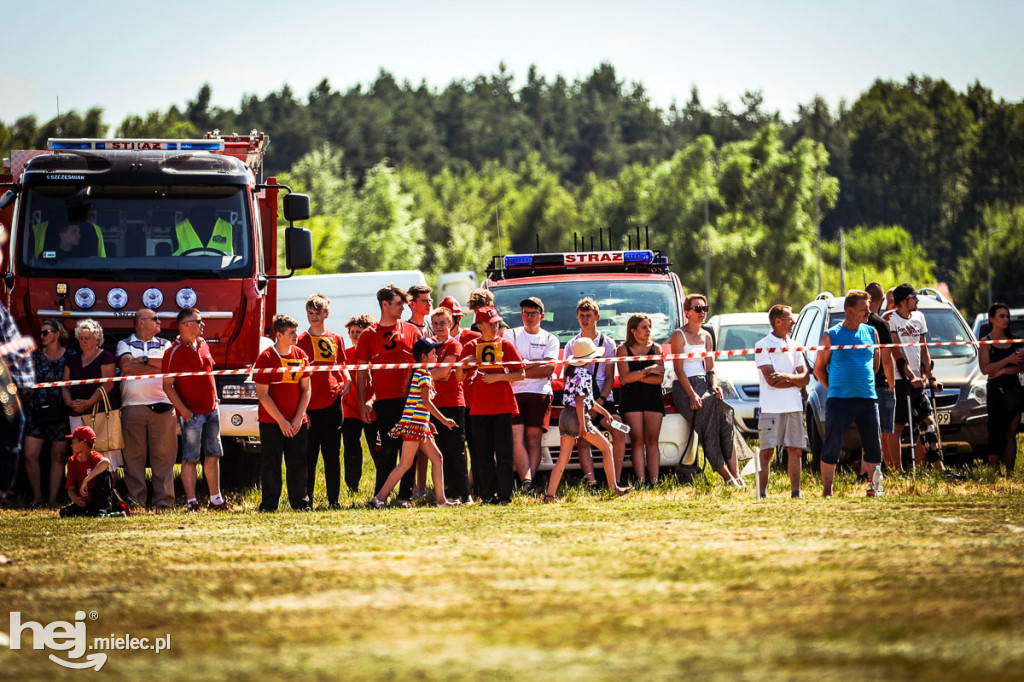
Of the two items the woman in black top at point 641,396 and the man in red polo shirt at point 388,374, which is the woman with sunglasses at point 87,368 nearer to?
the man in red polo shirt at point 388,374

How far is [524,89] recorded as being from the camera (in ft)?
537

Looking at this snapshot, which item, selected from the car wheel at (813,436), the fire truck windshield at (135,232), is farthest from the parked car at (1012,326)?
the fire truck windshield at (135,232)

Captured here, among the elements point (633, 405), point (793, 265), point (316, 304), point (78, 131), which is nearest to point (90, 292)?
point (316, 304)

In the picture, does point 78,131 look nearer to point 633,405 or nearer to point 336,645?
point 633,405

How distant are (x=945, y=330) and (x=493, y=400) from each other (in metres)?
6.40

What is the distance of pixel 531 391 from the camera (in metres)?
12.9

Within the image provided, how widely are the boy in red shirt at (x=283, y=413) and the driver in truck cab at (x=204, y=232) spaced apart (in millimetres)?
2497

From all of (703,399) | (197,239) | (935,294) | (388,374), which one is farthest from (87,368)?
(935,294)

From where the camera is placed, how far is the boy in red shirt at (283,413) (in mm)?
12031

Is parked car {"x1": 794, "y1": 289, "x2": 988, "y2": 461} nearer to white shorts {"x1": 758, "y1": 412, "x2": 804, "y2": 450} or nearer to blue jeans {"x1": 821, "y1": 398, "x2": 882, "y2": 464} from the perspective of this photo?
white shorts {"x1": 758, "y1": 412, "x2": 804, "y2": 450}

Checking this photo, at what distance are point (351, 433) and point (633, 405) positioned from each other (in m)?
2.67

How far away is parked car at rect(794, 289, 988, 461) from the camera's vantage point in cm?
1495

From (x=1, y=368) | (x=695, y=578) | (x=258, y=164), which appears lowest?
(x=695, y=578)

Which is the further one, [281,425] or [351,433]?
[351,433]
